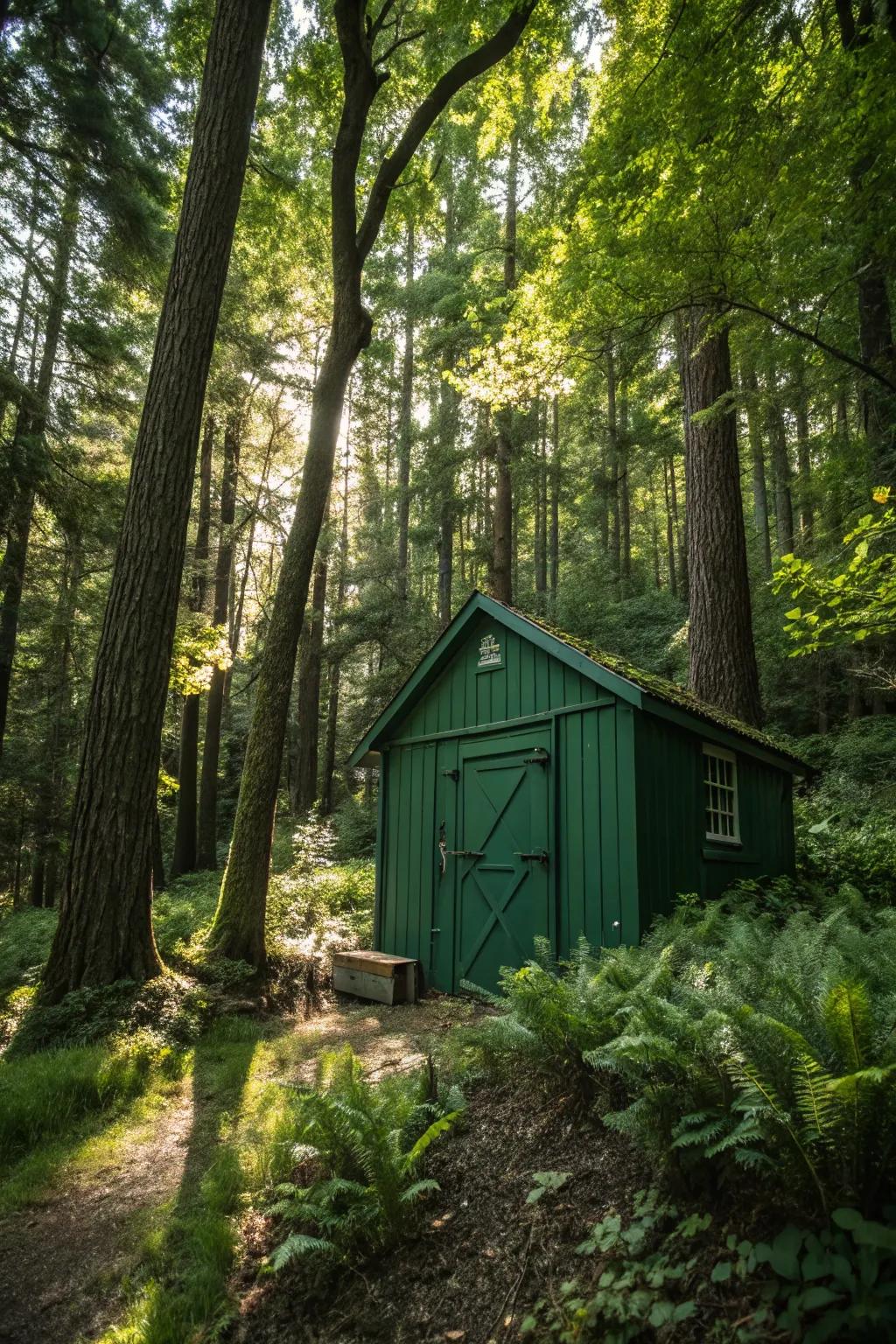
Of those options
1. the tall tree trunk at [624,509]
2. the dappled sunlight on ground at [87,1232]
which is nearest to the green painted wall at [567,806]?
the dappled sunlight on ground at [87,1232]

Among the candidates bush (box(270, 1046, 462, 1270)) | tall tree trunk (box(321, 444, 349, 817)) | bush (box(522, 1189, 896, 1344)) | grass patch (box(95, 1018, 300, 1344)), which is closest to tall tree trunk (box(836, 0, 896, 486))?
bush (box(522, 1189, 896, 1344))

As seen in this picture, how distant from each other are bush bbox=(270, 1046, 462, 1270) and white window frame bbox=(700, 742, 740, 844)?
164 inches

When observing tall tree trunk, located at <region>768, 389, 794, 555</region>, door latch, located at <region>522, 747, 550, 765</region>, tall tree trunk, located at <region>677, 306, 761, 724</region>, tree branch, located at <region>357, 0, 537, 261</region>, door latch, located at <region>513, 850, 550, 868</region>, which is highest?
tall tree trunk, located at <region>768, 389, 794, 555</region>

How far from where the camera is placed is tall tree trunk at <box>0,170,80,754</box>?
9188 mm

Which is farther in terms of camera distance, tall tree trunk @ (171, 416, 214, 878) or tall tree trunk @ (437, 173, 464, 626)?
tall tree trunk @ (437, 173, 464, 626)

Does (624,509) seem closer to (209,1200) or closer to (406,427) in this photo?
(406,427)

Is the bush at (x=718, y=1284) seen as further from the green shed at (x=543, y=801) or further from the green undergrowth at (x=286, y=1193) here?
the green shed at (x=543, y=801)

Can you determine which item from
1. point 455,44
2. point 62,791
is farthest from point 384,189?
point 62,791

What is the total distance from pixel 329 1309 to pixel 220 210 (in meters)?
7.81

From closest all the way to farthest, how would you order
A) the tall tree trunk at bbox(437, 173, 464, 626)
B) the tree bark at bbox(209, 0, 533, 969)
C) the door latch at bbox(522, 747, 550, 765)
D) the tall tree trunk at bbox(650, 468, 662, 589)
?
the door latch at bbox(522, 747, 550, 765), the tree bark at bbox(209, 0, 533, 969), the tall tree trunk at bbox(437, 173, 464, 626), the tall tree trunk at bbox(650, 468, 662, 589)

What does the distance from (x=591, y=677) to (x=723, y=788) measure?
2045 mm

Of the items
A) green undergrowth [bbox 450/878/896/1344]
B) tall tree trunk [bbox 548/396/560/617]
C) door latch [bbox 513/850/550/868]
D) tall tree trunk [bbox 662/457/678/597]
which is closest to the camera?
green undergrowth [bbox 450/878/896/1344]

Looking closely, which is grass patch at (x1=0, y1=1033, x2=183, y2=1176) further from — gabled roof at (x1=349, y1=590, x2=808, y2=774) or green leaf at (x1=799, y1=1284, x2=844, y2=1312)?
gabled roof at (x1=349, y1=590, x2=808, y2=774)

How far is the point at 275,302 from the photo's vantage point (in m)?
12.0
